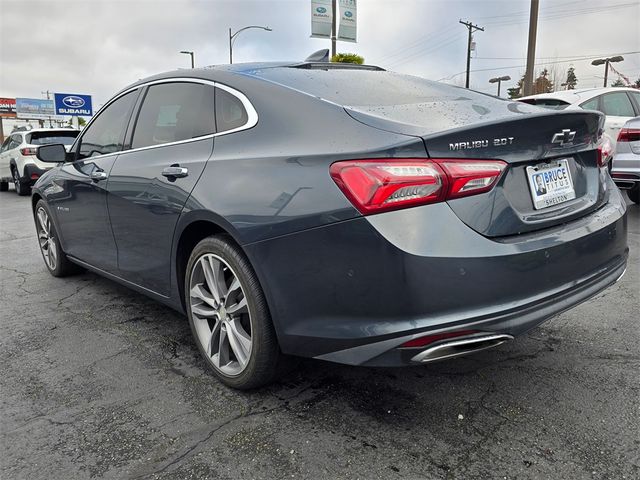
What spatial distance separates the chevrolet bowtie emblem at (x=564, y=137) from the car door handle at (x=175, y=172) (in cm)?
172

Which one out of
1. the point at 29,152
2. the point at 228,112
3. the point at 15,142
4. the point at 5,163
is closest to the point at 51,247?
the point at 228,112

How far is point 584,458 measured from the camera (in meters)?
1.95

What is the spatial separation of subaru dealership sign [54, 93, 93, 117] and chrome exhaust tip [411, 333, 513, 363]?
188 feet

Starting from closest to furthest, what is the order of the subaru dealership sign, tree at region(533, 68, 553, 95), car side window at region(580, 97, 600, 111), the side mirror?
the side mirror, car side window at region(580, 97, 600, 111), tree at region(533, 68, 553, 95), the subaru dealership sign

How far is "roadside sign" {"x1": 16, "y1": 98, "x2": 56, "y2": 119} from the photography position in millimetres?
74000

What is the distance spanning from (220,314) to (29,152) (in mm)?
11841

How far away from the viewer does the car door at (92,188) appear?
3.47 m

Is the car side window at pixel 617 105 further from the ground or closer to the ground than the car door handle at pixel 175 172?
further from the ground

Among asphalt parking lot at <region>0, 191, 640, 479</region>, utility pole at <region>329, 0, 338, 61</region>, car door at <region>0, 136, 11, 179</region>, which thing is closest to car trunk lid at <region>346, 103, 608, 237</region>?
asphalt parking lot at <region>0, 191, 640, 479</region>

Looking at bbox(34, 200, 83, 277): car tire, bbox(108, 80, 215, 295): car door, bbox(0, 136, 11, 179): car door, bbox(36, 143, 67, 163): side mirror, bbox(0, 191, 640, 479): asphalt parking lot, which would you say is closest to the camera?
bbox(0, 191, 640, 479): asphalt parking lot

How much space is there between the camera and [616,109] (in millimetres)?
8148

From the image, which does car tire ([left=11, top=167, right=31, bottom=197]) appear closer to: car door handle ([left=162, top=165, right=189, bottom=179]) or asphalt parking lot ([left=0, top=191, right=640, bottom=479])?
asphalt parking lot ([left=0, top=191, right=640, bottom=479])

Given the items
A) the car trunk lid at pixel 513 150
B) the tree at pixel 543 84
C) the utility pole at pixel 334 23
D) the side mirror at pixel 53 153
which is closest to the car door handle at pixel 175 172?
the car trunk lid at pixel 513 150

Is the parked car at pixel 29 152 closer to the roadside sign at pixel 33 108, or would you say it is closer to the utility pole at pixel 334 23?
the utility pole at pixel 334 23
